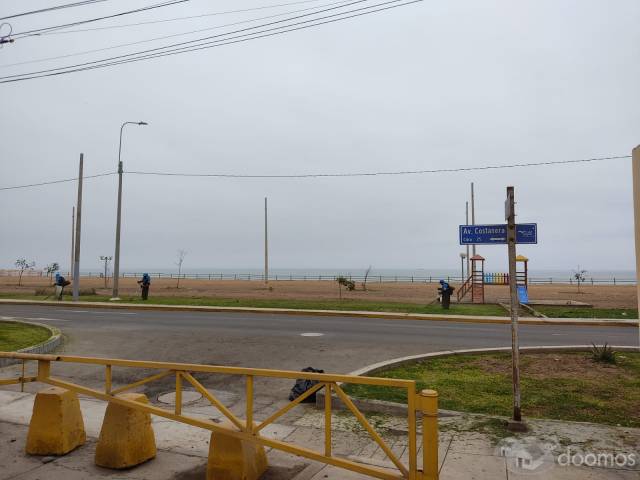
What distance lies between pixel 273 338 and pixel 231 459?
9107 mm

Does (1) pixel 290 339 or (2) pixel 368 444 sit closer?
(2) pixel 368 444

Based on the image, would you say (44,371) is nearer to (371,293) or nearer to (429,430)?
(429,430)

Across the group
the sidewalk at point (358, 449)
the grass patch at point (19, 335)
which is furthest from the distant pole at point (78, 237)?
the sidewalk at point (358, 449)

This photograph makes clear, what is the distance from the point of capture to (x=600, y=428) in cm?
597

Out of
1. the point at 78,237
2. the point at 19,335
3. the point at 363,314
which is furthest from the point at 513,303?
the point at 78,237

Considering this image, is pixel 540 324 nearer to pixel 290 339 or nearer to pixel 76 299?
pixel 290 339

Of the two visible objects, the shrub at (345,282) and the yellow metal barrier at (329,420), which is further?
the shrub at (345,282)

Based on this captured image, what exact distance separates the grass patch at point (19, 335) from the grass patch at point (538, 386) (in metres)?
8.13

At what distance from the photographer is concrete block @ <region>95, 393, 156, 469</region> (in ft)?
16.5

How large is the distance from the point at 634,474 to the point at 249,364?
23.2 feet

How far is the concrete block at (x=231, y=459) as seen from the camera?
457 cm

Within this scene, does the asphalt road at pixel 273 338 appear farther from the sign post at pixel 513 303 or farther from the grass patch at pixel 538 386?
the sign post at pixel 513 303

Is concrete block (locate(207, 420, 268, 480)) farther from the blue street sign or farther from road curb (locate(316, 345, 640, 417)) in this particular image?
the blue street sign

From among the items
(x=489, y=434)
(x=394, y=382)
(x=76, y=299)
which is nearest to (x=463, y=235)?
(x=489, y=434)
